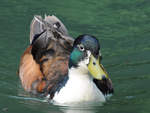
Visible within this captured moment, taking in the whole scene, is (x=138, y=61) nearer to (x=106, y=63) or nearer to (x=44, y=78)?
(x=106, y=63)

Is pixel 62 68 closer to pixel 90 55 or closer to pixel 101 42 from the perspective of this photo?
pixel 90 55

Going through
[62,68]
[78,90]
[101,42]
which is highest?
[101,42]

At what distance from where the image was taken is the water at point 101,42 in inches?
338

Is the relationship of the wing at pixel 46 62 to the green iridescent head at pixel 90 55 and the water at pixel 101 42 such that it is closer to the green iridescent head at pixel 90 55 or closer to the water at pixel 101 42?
the water at pixel 101 42

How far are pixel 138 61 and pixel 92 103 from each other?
3.20m

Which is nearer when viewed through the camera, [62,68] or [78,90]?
[78,90]

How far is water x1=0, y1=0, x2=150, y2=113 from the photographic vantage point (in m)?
8.59

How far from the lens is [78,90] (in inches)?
335

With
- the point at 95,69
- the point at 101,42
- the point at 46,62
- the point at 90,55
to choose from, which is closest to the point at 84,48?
the point at 90,55

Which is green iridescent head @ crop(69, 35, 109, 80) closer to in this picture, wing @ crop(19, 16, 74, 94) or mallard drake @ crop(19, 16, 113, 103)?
mallard drake @ crop(19, 16, 113, 103)

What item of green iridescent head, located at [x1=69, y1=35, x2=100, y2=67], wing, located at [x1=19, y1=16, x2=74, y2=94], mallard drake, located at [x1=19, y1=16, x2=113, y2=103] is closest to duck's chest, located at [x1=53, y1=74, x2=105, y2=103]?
mallard drake, located at [x1=19, y1=16, x2=113, y2=103]

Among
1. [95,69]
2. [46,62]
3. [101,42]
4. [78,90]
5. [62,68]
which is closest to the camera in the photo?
[95,69]

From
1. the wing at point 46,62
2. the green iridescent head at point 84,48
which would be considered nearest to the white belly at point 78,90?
the green iridescent head at point 84,48

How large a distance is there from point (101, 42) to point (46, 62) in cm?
360
